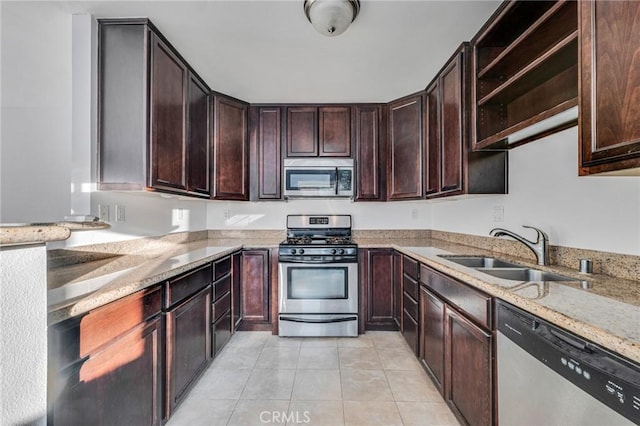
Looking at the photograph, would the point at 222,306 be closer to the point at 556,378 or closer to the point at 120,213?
the point at 120,213

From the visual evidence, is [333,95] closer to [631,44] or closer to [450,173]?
[450,173]

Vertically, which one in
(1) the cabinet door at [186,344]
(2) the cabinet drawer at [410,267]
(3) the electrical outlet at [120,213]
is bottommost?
(1) the cabinet door at [186,344]

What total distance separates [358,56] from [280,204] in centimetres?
182

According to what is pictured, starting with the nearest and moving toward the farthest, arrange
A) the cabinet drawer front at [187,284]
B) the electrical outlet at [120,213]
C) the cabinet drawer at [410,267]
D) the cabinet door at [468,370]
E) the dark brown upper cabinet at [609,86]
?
the dark brown upper cabinet at [609,86], the cabinet door at [468,370], the cabinet drawer front at [187,284], the electrical outlet at [120,213], the cabinet drawer at [410,267]

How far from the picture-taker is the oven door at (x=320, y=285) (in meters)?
2.74

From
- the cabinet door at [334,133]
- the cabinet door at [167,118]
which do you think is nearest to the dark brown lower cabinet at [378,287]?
the cabinet door at [334,133]

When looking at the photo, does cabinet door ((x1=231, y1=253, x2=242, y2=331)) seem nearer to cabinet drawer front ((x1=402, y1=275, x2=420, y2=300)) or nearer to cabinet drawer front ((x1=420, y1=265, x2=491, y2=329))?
cabinet drawer front ((x1=402, y1=275, x2=420, y2=300))

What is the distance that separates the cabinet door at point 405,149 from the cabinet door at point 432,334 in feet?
3.72

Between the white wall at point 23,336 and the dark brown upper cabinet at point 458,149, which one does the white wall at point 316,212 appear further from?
the white wall at point 23,336

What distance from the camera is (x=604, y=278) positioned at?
1.30 metres

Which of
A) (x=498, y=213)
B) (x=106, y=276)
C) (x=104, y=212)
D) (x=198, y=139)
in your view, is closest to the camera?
(x=106, y=276)

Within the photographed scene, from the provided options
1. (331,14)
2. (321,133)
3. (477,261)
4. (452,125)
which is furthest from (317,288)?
(331,14)

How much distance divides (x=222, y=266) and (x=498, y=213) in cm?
223

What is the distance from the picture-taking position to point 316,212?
11.0 ft
